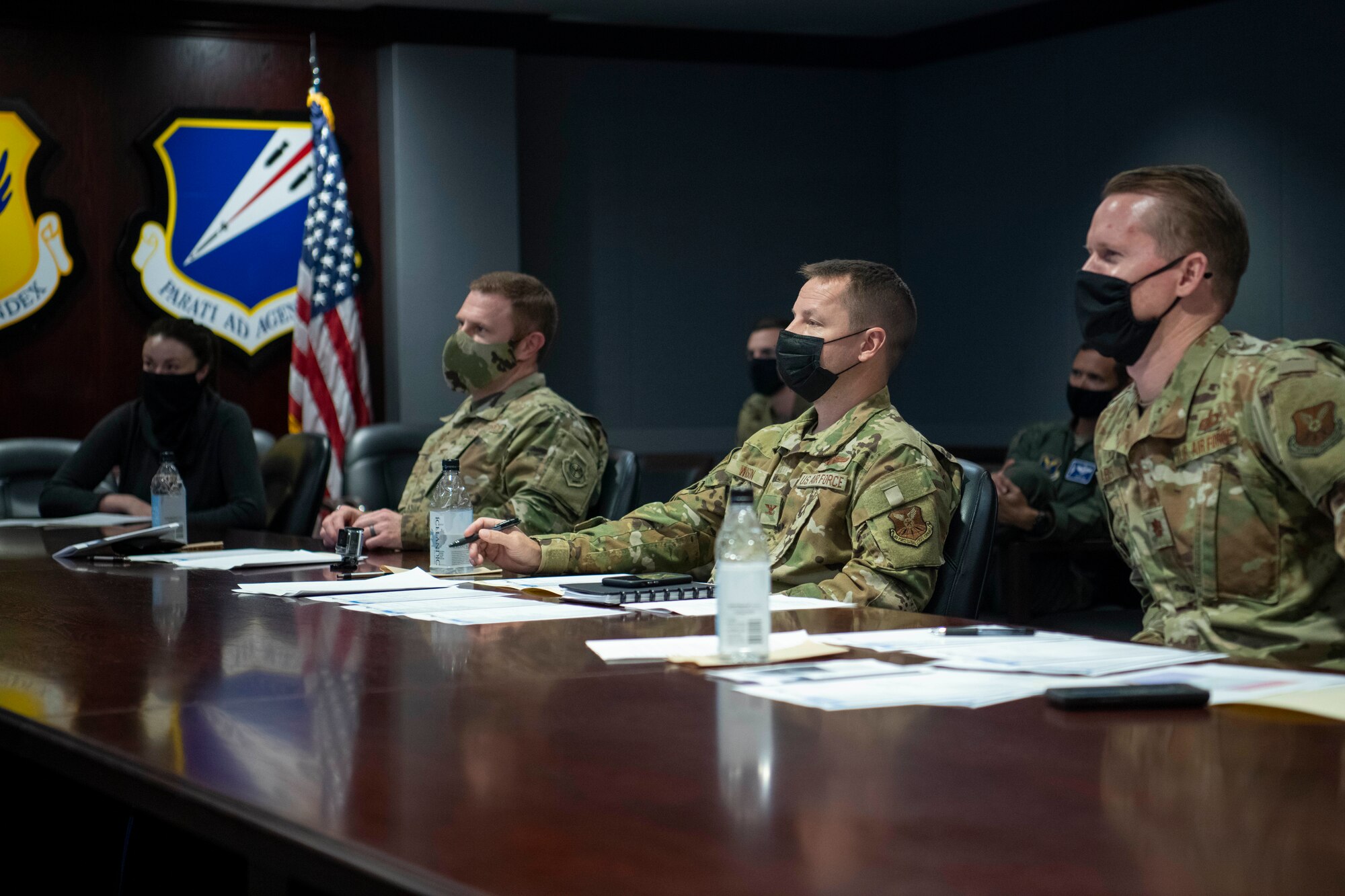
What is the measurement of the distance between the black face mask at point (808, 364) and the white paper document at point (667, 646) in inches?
33.9

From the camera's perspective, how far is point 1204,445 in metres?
1.97

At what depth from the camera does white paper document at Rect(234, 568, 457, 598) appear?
2.30 meters

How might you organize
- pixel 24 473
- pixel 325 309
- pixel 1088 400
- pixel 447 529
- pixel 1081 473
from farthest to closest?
pixel 325 309 → pixel 24 473 → pixel 1088 400 → pixel 1081 473 → pixel 447 529

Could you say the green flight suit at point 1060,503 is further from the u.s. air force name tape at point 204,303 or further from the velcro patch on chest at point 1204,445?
the u.s. air force name tape at point 204,303

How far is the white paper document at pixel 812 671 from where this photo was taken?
142 centimetres

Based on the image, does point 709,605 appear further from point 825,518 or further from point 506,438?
point 506,438

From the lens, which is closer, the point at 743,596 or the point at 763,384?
→ the point at 743,596

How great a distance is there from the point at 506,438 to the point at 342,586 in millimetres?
1088

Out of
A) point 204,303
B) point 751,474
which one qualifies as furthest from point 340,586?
point 204,303

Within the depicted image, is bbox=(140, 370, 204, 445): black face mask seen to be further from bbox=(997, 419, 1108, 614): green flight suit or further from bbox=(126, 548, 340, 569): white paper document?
bbox=(997, 419, 1108, 614): green flight suit

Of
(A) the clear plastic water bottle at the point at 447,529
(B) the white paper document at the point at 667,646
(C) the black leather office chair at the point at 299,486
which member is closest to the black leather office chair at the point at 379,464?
(C) the black leather office chair at the point at 299,486

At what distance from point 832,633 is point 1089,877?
0.92 m

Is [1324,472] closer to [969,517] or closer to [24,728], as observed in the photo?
[969,517]

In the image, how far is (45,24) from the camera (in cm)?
600
